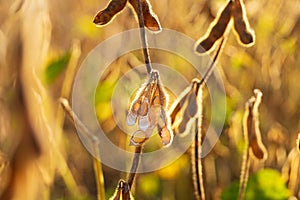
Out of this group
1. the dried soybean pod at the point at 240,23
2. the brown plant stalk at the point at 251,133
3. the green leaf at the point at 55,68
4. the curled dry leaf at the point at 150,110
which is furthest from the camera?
the green leaf at the point at 55,68

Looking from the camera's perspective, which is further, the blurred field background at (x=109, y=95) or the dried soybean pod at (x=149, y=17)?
the blurred field background at (x=109, y=95)

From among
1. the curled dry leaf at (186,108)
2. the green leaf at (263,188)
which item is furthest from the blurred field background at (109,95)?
the curled dry leaf at (186,108)

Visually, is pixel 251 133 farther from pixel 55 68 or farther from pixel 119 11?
pixel 55 68

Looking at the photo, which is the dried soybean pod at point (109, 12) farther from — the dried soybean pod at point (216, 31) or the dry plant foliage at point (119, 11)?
the dried soybean pod at point (216, 31)

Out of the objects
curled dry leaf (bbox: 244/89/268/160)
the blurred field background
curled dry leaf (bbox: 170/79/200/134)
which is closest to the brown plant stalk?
curled dry leaf (bbox: 244/89/268/160)

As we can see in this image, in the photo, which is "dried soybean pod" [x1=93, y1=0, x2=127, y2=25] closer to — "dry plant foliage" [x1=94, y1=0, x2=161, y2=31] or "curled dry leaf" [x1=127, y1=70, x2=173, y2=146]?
"dry plant foliage" [x1=94, y1=0, x2=161, y2=31]

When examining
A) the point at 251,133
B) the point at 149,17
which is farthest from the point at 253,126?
the point at 149,17
